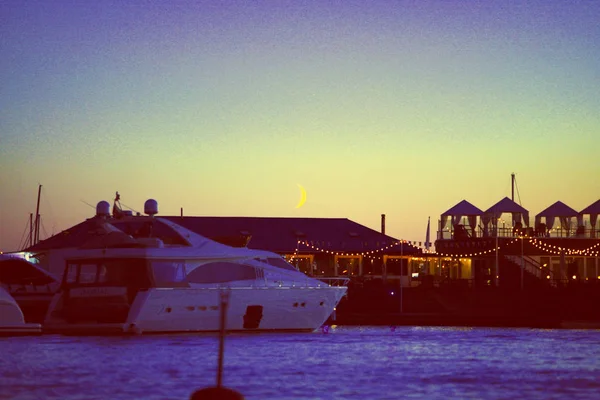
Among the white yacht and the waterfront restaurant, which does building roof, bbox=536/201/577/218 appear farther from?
the white yacht

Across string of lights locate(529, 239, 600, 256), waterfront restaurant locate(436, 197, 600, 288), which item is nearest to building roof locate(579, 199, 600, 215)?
waterfront restaurant locate(436, 197, 600, 288)

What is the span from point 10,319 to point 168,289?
19.2 ft

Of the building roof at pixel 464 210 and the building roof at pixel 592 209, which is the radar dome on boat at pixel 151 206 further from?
the building roof at pixel 592 209

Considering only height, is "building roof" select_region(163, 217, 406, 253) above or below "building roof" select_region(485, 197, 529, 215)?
below

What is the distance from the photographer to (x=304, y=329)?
1854 inches

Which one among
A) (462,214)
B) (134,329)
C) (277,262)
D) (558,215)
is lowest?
(134,329)

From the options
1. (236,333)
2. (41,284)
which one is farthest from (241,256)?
(41,284)

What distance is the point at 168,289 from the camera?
1658 inches

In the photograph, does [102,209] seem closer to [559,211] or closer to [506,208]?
[506,208]

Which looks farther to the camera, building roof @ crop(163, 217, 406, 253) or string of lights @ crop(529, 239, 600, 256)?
building roof @ crop(163, 217, 406, 253)

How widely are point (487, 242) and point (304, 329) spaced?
3623cm

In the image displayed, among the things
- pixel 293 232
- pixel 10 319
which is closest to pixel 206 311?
pixel 10 319

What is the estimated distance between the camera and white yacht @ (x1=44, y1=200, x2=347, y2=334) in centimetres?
4244

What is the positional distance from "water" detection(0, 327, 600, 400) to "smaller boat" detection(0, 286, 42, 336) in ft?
2.28
